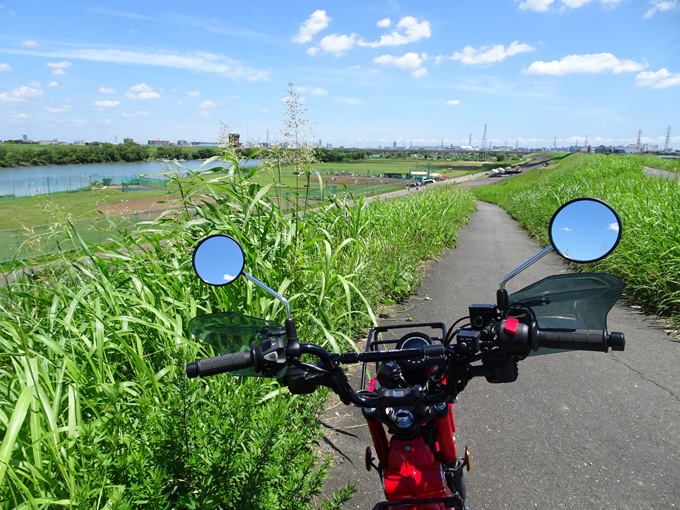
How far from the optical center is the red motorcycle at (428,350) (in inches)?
47.2

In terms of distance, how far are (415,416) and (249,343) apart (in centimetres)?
62

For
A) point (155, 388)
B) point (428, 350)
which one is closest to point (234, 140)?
point (155, 388)

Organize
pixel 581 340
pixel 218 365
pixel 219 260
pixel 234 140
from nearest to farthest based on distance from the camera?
pixel 581 340, pixel 218 365, pixel 219 260, pixel 234 140

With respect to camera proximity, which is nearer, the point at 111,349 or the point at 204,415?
the point at 204,415

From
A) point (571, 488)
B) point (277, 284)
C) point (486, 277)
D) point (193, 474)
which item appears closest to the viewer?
point (193, 474)

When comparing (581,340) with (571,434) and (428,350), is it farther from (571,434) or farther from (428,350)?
(571,434)

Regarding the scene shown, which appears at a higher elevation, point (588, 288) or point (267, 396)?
point (588, 288)

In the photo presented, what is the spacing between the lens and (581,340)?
1107 millimetres

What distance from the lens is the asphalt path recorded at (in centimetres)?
251

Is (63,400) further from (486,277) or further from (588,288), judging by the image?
(486,277)

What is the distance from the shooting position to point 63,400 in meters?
2.18

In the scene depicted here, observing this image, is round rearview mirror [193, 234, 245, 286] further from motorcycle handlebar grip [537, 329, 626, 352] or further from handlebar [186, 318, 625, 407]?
motorcycle handlebar grip [537, 329, 626, 352]

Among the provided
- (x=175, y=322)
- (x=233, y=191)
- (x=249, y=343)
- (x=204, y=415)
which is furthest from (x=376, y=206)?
(x=249, y=343)

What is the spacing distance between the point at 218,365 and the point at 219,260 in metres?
0.52
